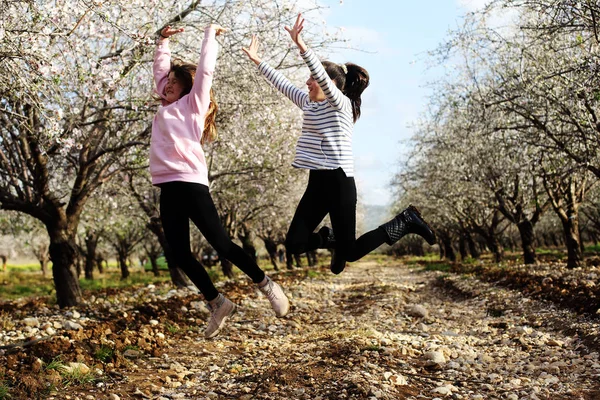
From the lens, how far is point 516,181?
2486 centimetres

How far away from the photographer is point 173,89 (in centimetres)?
542

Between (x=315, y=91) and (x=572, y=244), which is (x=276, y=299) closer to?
Answer: (x=315, y=91)

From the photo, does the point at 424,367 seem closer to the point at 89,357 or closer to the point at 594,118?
the point at 89,357

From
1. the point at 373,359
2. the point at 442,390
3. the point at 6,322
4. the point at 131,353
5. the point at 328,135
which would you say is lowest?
the point at 442,390

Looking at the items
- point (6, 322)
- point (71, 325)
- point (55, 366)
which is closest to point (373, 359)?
point (55, 366)

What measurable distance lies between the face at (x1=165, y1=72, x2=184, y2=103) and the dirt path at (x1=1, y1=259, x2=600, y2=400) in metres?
3.17

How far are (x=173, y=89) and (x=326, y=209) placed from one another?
1.94 meters

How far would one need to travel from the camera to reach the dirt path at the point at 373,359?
19.8 ft

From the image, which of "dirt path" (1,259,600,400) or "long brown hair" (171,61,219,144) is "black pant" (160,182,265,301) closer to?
"long brown hair" (171,61,219,144)

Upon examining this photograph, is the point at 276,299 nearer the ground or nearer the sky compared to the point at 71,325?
nearer the sky

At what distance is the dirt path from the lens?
19.8 feet

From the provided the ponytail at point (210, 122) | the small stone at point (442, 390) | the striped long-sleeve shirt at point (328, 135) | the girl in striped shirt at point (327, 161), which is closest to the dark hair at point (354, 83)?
the girl in striped shirt at point (327, 161)

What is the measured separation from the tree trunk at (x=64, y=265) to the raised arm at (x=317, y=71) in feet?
31.3

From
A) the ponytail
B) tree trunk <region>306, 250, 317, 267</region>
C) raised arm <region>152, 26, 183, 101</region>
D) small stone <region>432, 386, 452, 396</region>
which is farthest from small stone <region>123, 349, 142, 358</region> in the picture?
tree trunk <region>306, 250, 317, 267</region>
